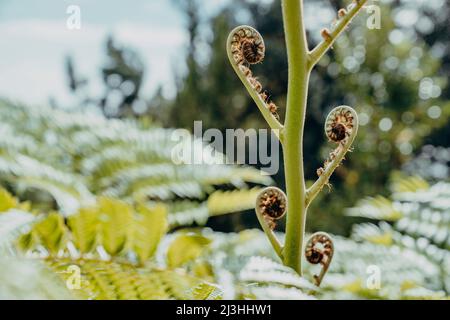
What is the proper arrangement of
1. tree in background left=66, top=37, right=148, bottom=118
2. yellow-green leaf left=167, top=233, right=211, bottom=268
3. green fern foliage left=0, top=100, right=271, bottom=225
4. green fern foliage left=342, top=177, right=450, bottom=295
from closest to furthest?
yellow-green leaf left=167, top=233, right=211, bottom=268 → green fern foliage left=342, top=177, right=450, bottom=295 → green fern foliage left=0, top=100, right=271, bottom=225 → tree in background left=66, top=37, right=148, bottom=118

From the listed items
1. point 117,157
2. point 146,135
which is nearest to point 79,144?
point 117,157

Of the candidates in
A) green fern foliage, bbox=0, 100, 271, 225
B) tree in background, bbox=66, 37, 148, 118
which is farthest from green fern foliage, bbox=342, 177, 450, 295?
tree in background, bbox=66, 37, 148, 118

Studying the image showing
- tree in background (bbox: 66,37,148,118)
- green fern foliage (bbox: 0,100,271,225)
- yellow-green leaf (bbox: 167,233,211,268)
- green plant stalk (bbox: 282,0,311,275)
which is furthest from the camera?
tree in background (bbox: 66,37,148,118)

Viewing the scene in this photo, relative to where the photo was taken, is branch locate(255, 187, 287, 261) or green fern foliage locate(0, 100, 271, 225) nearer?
branch locate(255, 187, 287, 261)

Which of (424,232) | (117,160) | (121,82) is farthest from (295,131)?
(121,82)

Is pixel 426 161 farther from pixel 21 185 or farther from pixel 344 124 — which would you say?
pixel 344 124

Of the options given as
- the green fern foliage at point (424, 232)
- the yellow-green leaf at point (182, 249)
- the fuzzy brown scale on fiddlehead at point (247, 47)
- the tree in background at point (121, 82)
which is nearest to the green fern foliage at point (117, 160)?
the green fern foliage at point (424, 232)

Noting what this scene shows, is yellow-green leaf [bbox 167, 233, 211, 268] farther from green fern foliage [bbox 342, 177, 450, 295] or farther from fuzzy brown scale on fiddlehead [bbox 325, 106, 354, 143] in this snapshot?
green fern foliage [bbox 342, 177, 450, 295]

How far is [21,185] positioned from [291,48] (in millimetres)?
1081

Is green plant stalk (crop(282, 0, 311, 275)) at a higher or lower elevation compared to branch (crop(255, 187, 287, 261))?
higher

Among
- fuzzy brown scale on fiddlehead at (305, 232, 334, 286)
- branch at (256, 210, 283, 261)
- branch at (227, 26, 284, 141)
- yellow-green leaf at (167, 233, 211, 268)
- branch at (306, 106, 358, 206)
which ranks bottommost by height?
yellow-green leaf at (167, 233, 211, 268)

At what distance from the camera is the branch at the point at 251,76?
0.34 meters

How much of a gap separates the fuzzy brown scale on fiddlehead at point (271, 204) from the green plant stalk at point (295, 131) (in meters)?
0.03

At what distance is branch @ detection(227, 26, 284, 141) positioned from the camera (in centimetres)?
34
